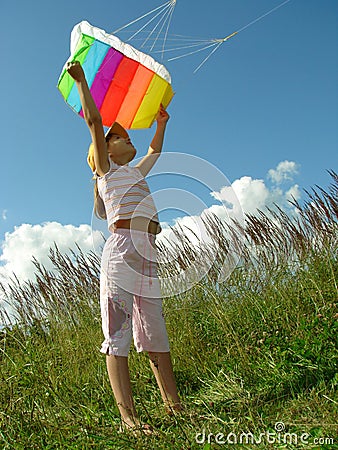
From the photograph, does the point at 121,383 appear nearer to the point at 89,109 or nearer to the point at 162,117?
the point at 89,109

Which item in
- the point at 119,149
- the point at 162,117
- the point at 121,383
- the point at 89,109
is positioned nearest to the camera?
the point at 121,383

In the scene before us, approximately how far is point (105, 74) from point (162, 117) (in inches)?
16.5

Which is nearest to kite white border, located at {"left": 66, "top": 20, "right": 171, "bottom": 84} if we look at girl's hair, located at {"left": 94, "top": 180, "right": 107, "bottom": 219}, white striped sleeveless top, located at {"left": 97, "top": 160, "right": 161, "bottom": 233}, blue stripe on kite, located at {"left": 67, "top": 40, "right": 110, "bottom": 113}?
blue stripe on kite, located at {"left": 67, "top": 40, "right": 110, "bottom": 113}

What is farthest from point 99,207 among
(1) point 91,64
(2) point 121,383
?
(2) point 121,383

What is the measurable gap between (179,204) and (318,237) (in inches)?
77.8

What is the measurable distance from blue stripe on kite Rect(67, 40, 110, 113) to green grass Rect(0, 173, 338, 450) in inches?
62.7

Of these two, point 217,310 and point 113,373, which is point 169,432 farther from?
point 217,310

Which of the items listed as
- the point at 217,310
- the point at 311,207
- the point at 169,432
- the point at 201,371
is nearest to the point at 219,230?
the point at 311,207

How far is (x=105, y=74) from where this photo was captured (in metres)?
2.78

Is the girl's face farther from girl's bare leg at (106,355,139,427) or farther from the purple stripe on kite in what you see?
girl's bare leg at (106,355,139,427)

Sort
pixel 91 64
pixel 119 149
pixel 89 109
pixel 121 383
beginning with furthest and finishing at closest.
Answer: pixel 91 64 < pixel 119 149 < pixel 89 109 < pixel 121 383

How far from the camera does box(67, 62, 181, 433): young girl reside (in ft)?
7.46

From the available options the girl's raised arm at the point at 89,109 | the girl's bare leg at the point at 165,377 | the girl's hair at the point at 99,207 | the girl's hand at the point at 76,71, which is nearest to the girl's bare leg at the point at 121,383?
the girl's bare leg at the point at 165,377

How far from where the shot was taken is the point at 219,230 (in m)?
4.43
